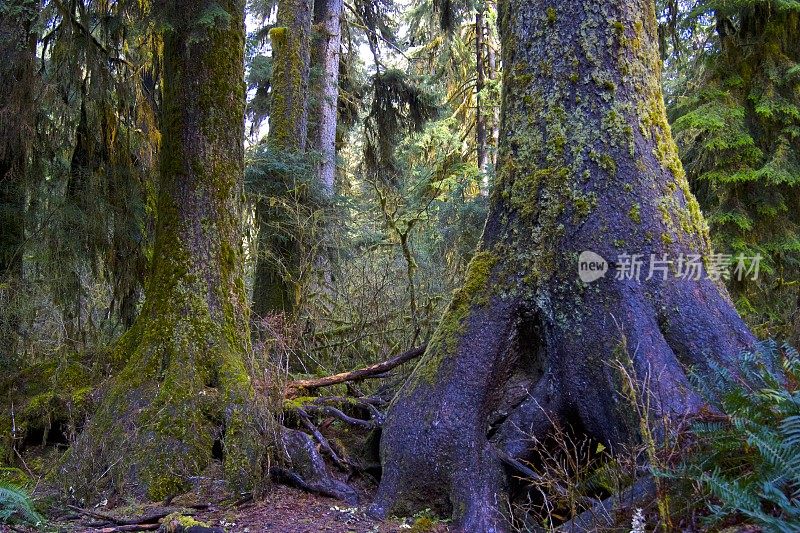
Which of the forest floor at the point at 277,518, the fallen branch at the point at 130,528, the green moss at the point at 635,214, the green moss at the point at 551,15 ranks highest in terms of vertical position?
the green moss at the point at 551,15

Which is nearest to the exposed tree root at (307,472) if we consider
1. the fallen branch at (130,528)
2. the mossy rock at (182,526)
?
the mossy rock at (182,526)

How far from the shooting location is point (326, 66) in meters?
11.7

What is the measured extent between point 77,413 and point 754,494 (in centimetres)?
513

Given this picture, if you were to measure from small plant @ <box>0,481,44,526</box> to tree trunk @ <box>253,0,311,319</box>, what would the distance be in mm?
4690

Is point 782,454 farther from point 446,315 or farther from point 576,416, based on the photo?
point 446,315

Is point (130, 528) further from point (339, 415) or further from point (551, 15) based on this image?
point (551, 15)

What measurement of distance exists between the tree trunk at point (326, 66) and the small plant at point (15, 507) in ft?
28.3

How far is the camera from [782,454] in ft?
7.55

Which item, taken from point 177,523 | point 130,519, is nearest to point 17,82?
point 130,519

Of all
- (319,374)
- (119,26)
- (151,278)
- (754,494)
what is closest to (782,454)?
(754,494)

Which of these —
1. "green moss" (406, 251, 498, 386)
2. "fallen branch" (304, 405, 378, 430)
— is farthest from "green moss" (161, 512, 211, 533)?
"fallen branch" (304, 405, 378, 430)

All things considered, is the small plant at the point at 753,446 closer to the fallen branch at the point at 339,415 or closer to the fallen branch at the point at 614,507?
the fallen branch at the point at 614,507

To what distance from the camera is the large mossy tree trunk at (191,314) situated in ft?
14.8

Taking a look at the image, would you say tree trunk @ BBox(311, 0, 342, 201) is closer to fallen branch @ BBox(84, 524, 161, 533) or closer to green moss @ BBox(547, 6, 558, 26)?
green moss @ BBox(547, 6, 558, 26)
